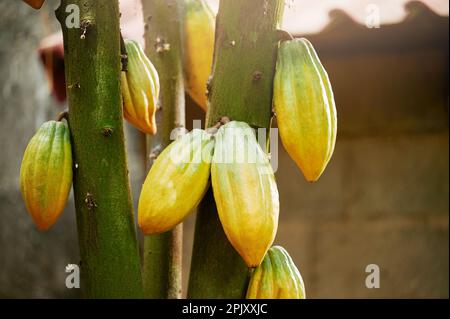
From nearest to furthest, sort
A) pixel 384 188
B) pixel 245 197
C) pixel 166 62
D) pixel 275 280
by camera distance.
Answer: pixel 245 197, pixel 275 280, pixel 166 62, pixel 384 188

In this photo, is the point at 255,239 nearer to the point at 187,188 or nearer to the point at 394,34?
the point at 187,188

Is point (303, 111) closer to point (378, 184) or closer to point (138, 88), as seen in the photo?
point (138, 88)

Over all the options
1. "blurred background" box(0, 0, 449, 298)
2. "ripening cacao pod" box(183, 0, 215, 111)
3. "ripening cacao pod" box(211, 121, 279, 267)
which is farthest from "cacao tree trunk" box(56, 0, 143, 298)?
"blurred background" box(0, 0, 449, 298)

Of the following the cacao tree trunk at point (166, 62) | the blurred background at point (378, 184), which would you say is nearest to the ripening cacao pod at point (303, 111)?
the cacao tree trunk at point (166, 62)

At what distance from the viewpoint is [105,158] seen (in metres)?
0.83

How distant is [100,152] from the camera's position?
0.83 meters

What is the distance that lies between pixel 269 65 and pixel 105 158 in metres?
0.21

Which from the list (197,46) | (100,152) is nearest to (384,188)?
(197,46)

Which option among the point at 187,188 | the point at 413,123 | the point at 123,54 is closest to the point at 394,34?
the point at 413,123

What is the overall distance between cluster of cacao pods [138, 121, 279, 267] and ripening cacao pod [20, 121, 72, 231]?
0.38 feet

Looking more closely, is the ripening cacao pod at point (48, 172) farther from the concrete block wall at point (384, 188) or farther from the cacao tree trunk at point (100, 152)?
the concrete block wall at point (384, 188)

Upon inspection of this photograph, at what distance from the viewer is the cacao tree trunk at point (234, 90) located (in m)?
0.83

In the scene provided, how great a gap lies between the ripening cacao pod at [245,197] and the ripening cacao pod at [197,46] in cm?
35

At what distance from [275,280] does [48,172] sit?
29cm
